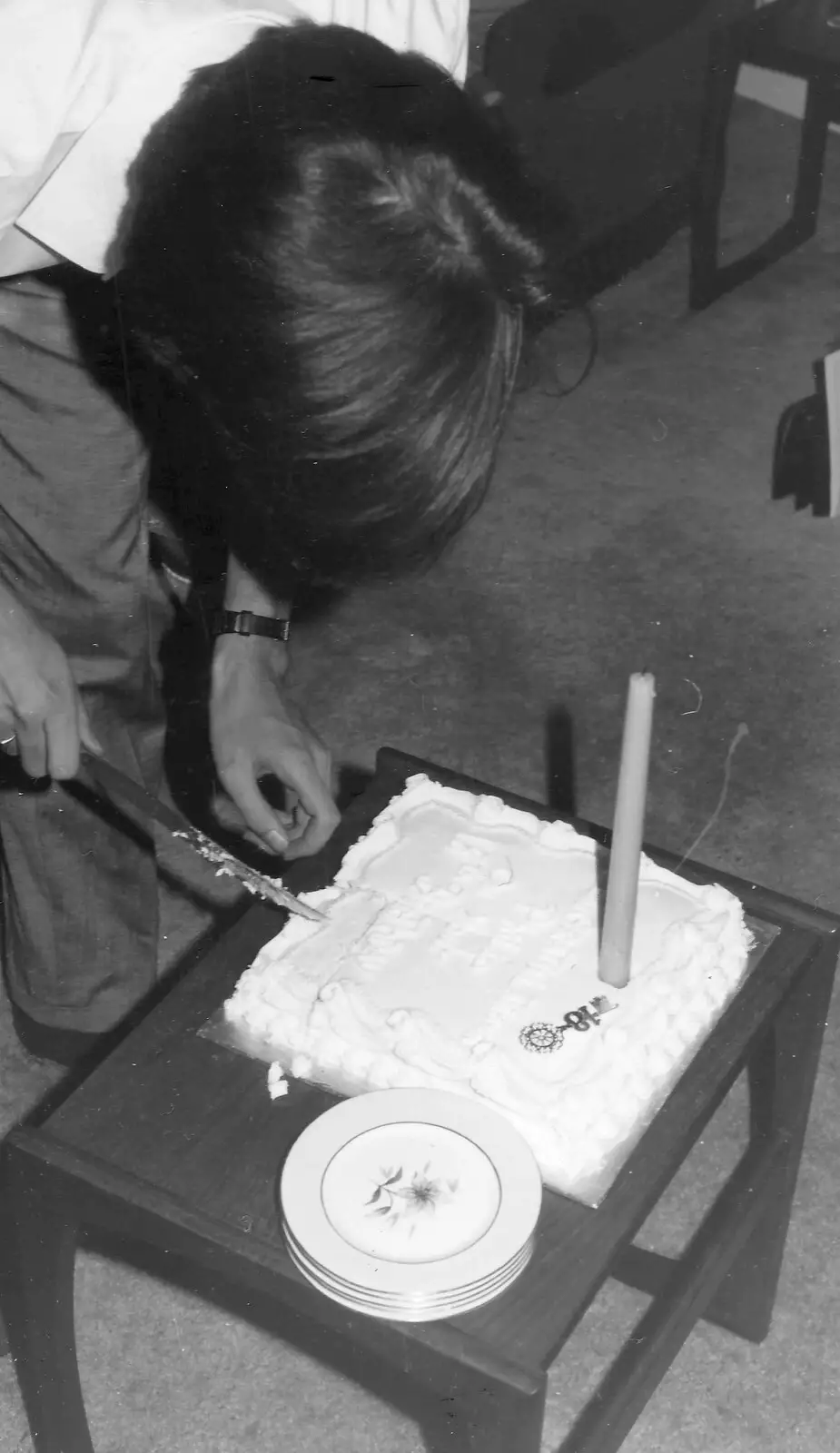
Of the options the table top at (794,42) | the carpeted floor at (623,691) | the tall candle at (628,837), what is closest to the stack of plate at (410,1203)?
the tall candle at (628,837)

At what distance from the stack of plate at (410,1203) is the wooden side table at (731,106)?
2.22m

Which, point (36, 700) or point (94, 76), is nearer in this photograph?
point (94, 76)

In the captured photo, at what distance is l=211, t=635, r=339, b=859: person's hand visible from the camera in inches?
45.7

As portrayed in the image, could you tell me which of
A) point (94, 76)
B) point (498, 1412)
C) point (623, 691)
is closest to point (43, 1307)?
point (498, 1412)

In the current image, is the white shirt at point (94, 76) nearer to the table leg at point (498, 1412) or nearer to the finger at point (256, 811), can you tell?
the finger at point (256, 811)

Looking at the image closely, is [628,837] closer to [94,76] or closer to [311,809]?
[311,809]

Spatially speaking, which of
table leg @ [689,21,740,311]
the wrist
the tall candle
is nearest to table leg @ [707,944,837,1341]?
the tall candle

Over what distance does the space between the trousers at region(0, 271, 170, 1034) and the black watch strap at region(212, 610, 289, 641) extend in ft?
0.40

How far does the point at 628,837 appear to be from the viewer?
2.98 feet

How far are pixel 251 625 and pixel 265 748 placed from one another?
12cm

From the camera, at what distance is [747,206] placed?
3.24 meters

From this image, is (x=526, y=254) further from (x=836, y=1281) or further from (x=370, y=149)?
(x=836, y=1281)

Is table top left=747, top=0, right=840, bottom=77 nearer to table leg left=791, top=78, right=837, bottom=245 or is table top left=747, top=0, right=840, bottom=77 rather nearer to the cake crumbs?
table leg left=791, top=78, right=837, bottom=245

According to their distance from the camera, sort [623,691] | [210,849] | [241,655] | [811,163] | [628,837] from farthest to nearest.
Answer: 1. [811,163]
2. [623,691]
3. [241,655]
4. [210,849]
5. [628,837]
